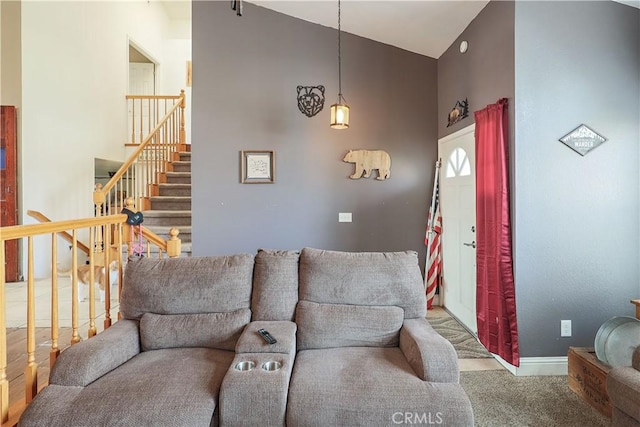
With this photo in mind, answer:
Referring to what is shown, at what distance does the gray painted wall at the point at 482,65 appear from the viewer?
258cm

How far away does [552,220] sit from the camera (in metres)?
2.52

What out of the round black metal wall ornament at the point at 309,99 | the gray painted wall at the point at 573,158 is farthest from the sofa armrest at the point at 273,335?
the round black metal wall ornament at the point at 309,99

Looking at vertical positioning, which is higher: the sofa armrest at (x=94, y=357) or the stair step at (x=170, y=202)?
the stair step at (x=170, y=202)

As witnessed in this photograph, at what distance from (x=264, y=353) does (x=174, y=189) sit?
174 inches

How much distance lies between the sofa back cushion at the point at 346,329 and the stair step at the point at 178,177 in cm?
440

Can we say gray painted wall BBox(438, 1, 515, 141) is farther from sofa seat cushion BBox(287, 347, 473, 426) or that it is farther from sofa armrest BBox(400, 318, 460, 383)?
sofa seat cushion BBox(287, 347, 473, 426)

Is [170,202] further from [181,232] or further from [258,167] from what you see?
[258,167]

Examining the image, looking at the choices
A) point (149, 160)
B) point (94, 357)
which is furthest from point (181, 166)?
point (94, 357)

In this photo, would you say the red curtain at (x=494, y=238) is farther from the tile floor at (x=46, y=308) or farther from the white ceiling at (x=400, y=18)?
the tile floor at (x=46, y=308)

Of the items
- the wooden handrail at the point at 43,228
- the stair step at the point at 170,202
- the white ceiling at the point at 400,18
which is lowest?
the wooden handrail at the point at 43,228

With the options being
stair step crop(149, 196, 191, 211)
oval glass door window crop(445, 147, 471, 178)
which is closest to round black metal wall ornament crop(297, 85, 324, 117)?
oval glass door window crop(445, 147, 471, 178)

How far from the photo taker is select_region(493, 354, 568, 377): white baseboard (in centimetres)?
253

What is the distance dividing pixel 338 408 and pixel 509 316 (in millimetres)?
1733

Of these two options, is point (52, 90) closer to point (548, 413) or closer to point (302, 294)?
point (302, 294)
